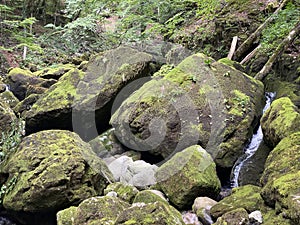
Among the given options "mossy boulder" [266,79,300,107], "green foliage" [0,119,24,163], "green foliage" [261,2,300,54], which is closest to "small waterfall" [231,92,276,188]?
"mossy boulder" [266,79,300,107]

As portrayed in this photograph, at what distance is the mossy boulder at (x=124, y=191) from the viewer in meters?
5.05

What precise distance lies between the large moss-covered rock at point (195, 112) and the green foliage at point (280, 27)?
170 cm

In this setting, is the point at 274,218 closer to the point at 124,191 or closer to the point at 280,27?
the point at 124,191

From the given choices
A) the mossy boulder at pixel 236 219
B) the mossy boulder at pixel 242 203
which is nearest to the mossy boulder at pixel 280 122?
the mossy boulder at pixel 242 203

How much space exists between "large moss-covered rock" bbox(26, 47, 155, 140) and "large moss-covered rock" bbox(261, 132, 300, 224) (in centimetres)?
416

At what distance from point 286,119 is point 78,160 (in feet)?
11.9

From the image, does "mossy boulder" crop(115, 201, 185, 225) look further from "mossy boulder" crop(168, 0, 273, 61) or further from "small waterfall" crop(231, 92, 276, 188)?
"mossy boulder" crop(168, 0, 273, 61)

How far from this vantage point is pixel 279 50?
26.6 feet

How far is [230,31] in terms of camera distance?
1078cm

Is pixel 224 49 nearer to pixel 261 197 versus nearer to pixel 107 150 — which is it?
pixel 107 150

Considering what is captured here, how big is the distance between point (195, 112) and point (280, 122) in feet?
5.44

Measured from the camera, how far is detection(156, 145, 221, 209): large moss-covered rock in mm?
5172

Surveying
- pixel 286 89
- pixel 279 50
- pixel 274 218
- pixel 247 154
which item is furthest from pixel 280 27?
pixel 274 218

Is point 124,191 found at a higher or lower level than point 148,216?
lower
